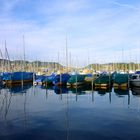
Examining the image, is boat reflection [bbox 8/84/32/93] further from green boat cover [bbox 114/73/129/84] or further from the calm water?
the calm water

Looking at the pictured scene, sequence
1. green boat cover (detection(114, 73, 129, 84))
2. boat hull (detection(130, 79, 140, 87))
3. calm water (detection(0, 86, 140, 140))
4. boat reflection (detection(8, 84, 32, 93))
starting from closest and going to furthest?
1. calm water (detection(0, 86, 140, 140))
2. boat reflection (detection(8, 84, 32, 93))
3. boat hull (detection(130, 79, 140, 87))
4. green boat cover (detection(114, 73, 129, 84))

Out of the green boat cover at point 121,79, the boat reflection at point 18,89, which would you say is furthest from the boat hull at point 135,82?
the boat reflection at point 18,89

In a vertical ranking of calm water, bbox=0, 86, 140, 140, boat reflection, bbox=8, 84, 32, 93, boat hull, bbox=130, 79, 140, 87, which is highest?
boat hull, bbox=130, 79, 140, 87

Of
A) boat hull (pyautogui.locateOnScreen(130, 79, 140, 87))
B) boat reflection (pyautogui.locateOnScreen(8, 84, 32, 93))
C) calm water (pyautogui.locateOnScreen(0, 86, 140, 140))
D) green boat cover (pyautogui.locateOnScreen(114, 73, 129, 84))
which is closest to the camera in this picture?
calm water (pyautogui.locateOnScreen(0, 86, 140, 140))

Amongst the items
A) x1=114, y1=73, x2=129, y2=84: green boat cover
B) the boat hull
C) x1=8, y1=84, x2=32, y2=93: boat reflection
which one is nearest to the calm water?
x1=8, y1=84, x2=32, y2=93: boat reflection

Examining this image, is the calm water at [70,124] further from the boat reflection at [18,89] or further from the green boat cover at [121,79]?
the green boat cover at [121,79]

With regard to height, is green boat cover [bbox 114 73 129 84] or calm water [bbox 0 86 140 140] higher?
green boat cover [bbox 114 73 129 84]

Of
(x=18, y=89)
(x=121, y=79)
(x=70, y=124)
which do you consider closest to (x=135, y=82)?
(x=121, y=79)

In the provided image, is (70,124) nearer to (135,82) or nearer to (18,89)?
(135,82)

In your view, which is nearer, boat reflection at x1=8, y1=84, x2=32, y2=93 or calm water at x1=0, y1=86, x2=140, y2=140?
calm water at x1=0, y1=86, x2=140, y2=140

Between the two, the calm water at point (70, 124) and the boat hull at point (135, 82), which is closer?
the calm water at point (70, 124)

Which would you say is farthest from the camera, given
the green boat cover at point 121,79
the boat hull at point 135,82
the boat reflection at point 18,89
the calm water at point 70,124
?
the green boat cover at point 121,79

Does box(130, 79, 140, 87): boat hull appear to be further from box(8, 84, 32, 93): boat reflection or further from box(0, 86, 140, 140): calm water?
box(0, 86, 140, 140): calm water

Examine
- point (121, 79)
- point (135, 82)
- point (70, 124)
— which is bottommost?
point (70, 124)
